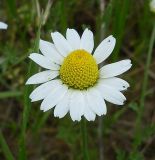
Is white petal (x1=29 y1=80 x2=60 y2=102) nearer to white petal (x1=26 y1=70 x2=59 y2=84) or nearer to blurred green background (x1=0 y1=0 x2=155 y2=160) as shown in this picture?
white petal (x1=26 y1=70 x2=59 y2=84)

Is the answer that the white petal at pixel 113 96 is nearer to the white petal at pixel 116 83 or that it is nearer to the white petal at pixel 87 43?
the white petal at pixel 116 83

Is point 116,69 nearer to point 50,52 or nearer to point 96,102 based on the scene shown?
point 96,102

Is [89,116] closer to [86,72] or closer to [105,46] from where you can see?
[86,72]

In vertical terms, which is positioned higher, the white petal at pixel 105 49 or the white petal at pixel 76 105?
the white petal at pixel 105 49

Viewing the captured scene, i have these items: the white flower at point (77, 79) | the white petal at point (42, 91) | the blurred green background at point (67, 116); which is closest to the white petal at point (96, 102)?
the white flower at point (77, 79)

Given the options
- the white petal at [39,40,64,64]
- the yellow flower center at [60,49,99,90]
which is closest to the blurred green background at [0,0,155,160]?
the white petal at [39,40,64,64]
